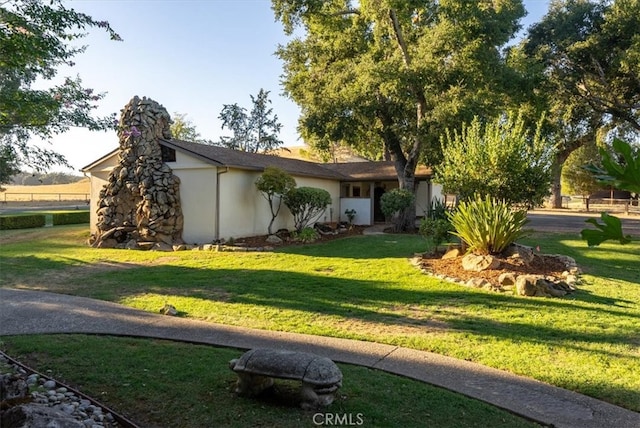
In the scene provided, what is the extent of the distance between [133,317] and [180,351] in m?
2.00

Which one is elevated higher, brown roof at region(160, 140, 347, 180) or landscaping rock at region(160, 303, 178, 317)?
brown roof at region(160, 140, 347, 180)

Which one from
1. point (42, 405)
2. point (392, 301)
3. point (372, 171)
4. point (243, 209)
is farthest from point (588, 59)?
point (42, 405)

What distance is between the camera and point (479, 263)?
32.7 feet

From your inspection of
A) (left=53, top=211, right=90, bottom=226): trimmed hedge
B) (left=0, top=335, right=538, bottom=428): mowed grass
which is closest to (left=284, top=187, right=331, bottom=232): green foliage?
(left=0, top=335, right=538, bottom=428): mowed grass

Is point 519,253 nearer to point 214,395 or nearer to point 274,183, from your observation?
point 274,183

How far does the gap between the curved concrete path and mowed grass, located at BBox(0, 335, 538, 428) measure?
301 mm

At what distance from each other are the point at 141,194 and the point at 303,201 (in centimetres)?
562

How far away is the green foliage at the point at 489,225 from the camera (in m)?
10.1

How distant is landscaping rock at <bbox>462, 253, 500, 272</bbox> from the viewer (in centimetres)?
984

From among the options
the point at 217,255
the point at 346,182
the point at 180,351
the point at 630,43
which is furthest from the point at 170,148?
the point at 630,43

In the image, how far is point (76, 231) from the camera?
63.8 feet

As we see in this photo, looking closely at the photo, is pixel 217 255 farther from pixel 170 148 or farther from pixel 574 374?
pixel 574 374

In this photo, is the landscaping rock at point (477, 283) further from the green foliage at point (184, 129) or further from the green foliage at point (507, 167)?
the green foliage at point (184, 129)

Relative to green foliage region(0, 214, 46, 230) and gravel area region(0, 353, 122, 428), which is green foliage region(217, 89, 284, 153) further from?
gravel area region(0, 353, 122, 428)
